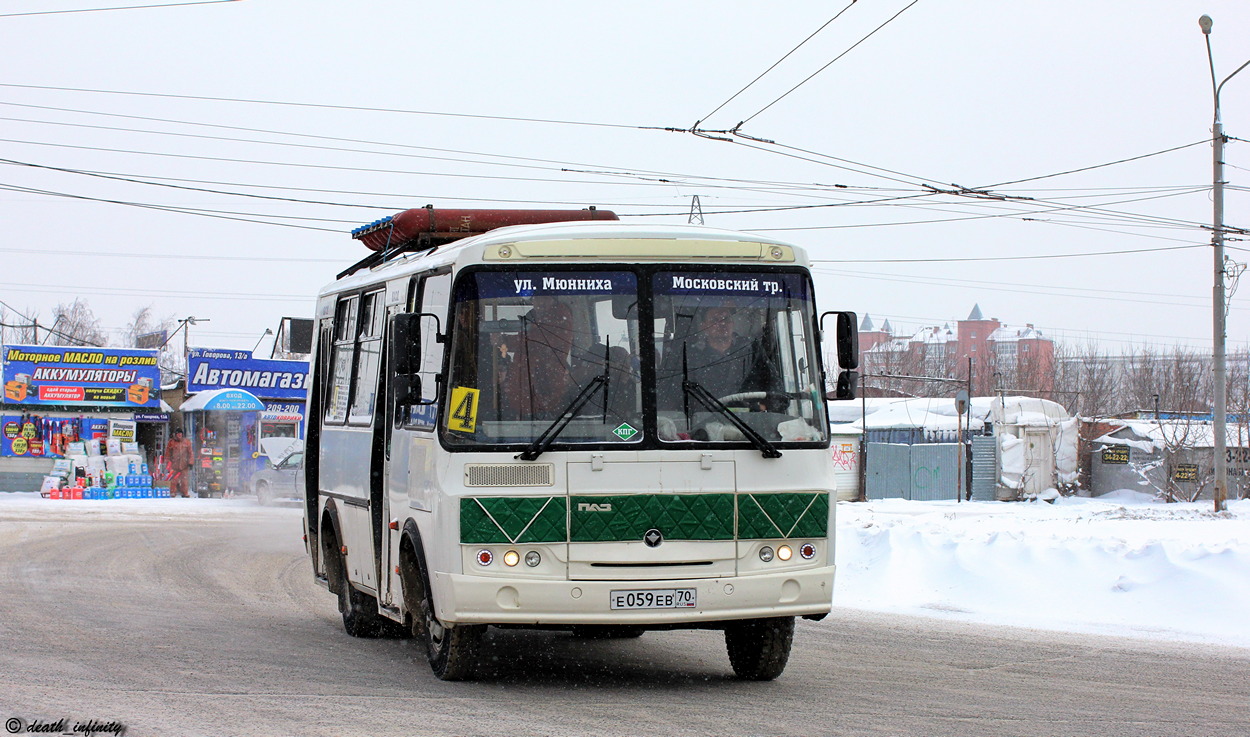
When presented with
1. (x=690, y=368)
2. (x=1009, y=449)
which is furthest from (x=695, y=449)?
(x=1009, y=449)

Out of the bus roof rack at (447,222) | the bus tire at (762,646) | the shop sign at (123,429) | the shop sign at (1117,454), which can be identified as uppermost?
the bus roof rack at (447,222)

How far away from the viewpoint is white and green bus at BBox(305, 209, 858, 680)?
26.6ft

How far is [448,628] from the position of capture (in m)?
8.66

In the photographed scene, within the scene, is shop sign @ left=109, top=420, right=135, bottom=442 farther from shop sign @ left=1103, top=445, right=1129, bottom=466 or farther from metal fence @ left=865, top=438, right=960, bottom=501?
shop sign @ left=1103, top=445, right=1129, bottom=466

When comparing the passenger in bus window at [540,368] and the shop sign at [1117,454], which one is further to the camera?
the shop sign at [1117,454]

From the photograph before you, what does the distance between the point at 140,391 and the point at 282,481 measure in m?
7.32

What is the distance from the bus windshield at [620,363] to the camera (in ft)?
27.1

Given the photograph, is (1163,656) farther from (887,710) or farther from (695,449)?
(695,449)

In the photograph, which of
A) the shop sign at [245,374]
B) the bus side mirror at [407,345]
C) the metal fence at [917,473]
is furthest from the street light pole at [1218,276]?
the shop sign at [245,374]

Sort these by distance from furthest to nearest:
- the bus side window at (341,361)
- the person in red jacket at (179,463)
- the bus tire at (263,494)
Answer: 1. the person in red jacket at (179,463)
2. the bus tire at (263,494)
3. the bus side window at (341,361)

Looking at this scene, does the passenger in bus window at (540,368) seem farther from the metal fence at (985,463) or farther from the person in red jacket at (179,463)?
the person in red jacket at (179,463)

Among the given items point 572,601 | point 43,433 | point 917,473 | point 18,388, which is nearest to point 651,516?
point 572,601

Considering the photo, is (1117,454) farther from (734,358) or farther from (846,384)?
(734,358)

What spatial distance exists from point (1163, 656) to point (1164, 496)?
31.8 meters
